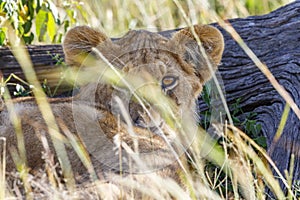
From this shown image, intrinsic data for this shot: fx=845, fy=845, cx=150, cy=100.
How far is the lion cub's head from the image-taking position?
3723mm

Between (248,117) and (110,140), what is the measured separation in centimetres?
133

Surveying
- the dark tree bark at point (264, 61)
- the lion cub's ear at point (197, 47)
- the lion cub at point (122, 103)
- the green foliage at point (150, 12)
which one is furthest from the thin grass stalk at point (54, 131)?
the green foliage at point (150, 12)

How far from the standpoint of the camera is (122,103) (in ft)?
12.0

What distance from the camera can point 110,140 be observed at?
3.71 metres

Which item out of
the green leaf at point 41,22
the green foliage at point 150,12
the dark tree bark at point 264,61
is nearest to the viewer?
the dark tree bark at point 264,61

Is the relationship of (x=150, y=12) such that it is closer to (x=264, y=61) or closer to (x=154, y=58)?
(x=264, y=61)

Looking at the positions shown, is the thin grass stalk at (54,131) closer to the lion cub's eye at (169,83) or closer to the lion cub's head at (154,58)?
the lion cub's head at (154,58)

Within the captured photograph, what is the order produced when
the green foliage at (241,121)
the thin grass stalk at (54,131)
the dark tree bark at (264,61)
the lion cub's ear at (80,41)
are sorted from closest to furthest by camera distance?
the thin grass stalk at (54,131)
the lion cub's ear at (80,41)
the green foliage at (241,121)
the dark tree bark at (264,61)

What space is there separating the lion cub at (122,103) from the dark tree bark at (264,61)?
0.90 meters

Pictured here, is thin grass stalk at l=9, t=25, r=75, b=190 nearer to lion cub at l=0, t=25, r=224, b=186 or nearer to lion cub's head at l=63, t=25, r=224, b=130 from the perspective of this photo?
lion cub at l=0, t=25, r=224, b=186

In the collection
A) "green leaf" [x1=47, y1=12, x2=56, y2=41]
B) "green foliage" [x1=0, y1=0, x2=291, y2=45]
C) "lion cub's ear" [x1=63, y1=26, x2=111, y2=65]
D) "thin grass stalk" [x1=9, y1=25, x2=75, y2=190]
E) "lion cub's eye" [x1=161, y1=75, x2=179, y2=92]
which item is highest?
"green foliage" [x1=0, y1=0, x2=291, y2=45]

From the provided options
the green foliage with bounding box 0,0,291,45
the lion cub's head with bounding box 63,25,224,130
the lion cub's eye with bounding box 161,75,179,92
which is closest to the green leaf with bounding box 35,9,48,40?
the green foliage with bounding box 0,0,291,45

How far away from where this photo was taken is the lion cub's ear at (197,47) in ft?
13.1

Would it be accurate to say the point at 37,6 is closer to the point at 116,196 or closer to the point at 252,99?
the point at 252,99
